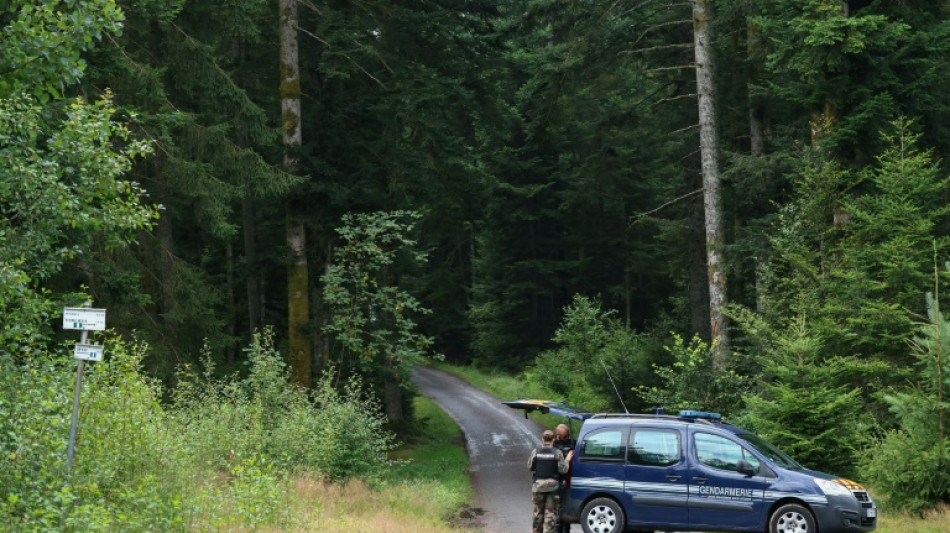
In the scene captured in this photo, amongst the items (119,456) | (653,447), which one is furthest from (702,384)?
(119,456)

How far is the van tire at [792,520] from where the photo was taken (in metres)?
13.9

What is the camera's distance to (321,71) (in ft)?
83.9

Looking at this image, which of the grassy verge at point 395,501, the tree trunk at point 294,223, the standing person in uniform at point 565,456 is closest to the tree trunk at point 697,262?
the grassy verge at point 395,501

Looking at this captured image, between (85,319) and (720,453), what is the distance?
9.47m

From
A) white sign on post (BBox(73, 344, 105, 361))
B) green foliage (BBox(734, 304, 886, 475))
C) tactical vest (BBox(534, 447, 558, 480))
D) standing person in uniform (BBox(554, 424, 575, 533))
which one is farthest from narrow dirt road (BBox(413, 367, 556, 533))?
white sign on post (BBox(73, 344, 105, 361))

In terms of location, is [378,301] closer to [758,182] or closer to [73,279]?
[73,279]

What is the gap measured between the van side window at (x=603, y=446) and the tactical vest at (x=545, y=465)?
889 mm

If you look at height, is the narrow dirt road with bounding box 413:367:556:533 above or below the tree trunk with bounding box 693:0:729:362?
below

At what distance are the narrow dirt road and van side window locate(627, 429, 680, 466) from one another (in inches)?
112

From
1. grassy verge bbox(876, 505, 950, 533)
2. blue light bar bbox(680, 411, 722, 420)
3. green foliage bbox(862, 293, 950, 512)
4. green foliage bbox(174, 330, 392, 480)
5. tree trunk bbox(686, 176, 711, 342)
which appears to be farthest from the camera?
tree trunk bbox(686, 176, 711, 342)

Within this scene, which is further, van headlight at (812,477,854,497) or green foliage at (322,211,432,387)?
green foliage at (322,211,432,387)

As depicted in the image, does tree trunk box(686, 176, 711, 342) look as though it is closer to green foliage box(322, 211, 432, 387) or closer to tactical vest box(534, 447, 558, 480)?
green foliage box(322, 211, 432, 387)

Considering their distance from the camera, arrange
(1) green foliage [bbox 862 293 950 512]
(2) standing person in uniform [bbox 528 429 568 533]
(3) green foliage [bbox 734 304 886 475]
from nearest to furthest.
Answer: (1) green foliage [bbox 862 293 950 512], (2) standing person in uniform [bbox 528 429 568 533], (3) green foliage [bbox 734 304 886 475]

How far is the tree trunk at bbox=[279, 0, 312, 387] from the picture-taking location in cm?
2348
